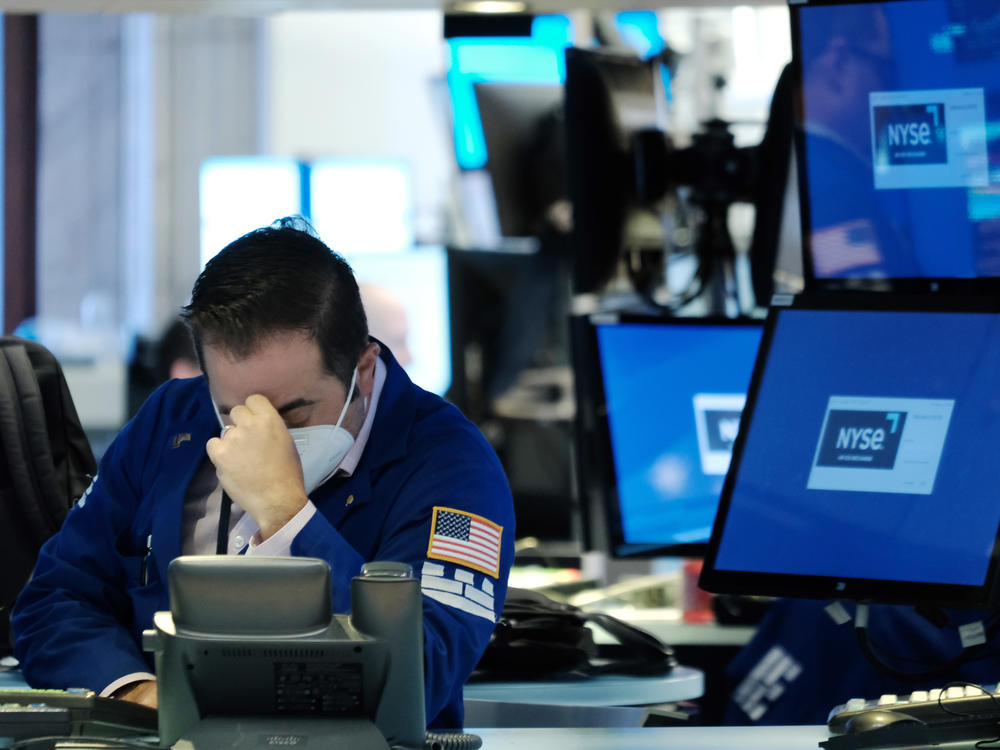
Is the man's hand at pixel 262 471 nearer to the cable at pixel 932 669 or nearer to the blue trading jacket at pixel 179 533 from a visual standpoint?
the blue trading jacket at pixel 179 533

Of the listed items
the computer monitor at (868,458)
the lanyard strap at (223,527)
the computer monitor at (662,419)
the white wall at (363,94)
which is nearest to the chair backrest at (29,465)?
the lanyard strap at (223,527)

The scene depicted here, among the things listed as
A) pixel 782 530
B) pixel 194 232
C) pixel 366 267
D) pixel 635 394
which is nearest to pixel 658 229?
pixel 635 394

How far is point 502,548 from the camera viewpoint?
1.68 m

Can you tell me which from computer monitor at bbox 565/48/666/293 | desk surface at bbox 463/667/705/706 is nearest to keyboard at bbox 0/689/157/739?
desk surface at bbox 463/667/705/706

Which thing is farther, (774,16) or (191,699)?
(774,16)

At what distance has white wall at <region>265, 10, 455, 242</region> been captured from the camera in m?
9.24

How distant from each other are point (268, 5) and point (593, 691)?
112 centimetres

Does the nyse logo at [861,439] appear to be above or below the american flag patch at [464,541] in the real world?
above

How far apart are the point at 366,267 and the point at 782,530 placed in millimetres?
3432

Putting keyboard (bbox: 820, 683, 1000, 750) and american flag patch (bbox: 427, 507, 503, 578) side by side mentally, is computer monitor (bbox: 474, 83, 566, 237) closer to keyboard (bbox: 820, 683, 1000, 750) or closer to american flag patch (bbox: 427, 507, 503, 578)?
american flag patch (bbox: 427, 507, 503, 578)

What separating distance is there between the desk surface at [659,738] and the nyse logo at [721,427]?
2.94ft

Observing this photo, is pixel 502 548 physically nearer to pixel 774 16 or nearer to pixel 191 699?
pixel 191 699

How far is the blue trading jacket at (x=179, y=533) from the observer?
1569mm

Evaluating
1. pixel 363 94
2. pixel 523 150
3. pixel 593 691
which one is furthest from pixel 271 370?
pixel 363 94
